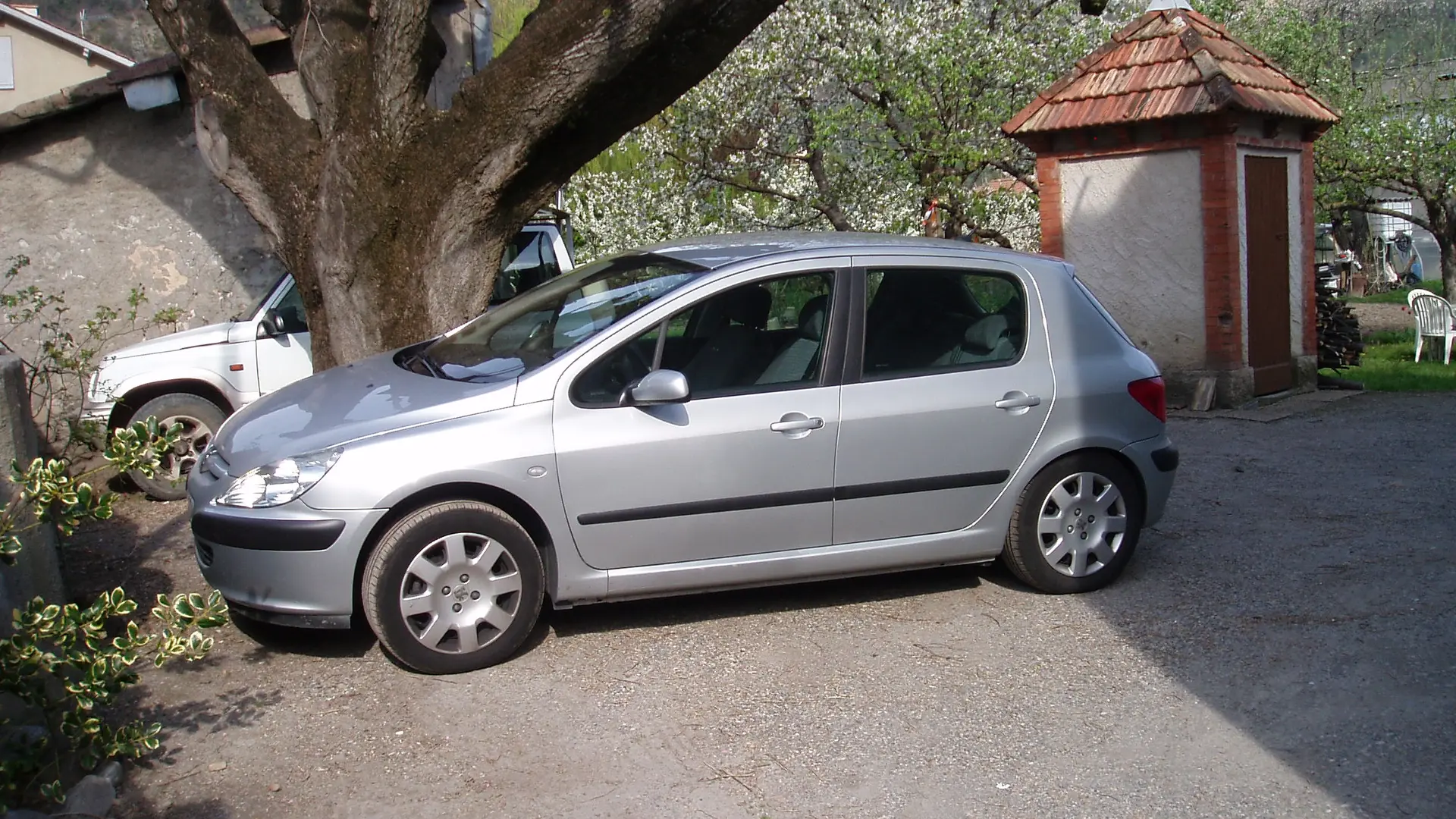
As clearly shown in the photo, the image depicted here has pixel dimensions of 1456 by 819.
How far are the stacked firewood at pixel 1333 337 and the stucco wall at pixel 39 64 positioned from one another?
21.3m

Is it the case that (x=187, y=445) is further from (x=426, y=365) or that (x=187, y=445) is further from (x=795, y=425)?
(x=795, y=425)

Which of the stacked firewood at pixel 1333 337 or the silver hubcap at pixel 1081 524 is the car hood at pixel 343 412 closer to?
the silver hubcap at pixel 1081 524

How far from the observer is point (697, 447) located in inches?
212

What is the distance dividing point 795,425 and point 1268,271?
784 centimetres

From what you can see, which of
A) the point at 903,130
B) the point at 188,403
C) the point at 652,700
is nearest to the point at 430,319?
the point at 188,403

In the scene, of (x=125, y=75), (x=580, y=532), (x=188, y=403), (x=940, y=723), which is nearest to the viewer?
(x=940, y=723)

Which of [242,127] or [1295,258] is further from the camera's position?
[1295,258]

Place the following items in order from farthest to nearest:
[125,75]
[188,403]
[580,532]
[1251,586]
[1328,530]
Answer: [125,75], [188,403], [1328,530], [1251,586], [580,532]

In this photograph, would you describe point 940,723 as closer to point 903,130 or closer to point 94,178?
point 94,178

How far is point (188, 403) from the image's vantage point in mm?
8812

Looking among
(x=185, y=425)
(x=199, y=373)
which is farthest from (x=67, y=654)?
(x=199, y=373)

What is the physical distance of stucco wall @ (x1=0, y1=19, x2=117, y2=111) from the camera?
2417 centimetres

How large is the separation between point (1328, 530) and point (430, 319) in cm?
516

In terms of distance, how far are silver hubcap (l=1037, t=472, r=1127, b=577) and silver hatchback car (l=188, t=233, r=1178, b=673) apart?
11 mm
